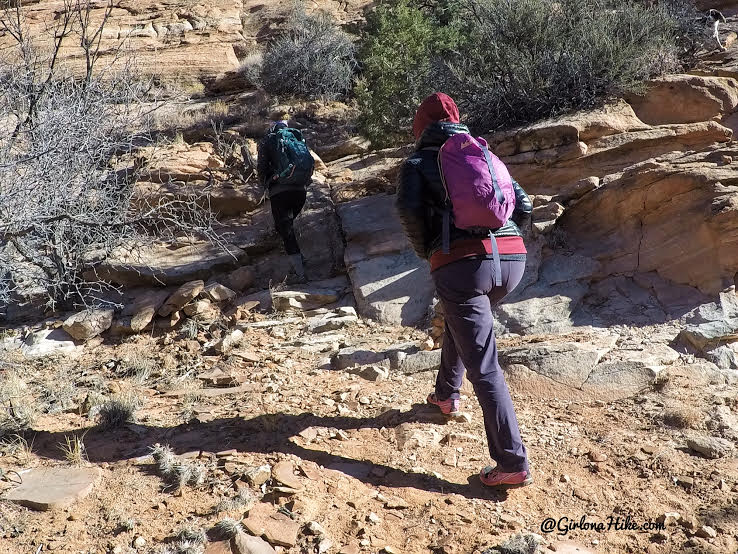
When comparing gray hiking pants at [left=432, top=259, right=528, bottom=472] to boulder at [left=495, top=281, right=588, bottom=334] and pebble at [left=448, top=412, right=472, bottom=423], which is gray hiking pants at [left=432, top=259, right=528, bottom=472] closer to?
pebble at [left=448, top=412, right=472, bottom=423]

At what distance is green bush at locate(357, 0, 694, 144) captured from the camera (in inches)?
291

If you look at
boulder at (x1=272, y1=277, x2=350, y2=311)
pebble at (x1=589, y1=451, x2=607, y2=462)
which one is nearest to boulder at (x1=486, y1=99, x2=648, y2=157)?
boulder at (x1=272, y1=277, x2=350, y2=311)

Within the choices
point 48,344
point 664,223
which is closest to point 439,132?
point 664,223

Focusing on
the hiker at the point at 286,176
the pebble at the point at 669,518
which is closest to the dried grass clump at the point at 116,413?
the pebble at the point at 669,518

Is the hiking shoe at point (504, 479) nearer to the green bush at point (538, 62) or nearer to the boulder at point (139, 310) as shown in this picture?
the boulder at point (139, 310)

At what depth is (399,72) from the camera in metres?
9.89

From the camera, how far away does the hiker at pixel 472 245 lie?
3.08m

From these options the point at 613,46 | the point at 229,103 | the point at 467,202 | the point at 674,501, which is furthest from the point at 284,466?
the point at 229,103

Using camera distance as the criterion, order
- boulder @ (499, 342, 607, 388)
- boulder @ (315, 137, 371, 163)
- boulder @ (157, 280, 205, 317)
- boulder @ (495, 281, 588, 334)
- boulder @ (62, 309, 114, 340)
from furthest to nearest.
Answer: boulder @ (315, 137, 371, 163) → boulder @ (157, 280, 205, 317) → boulder @ (62, 309, 114, 340) → boulder @ (495, 281, 588, 334) → boulder @ (499, 342, 607, 388)

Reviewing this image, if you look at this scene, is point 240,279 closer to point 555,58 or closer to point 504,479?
point 555,58

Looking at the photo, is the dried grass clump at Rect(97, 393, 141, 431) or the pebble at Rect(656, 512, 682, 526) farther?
the dried grass clump at Rect(97, 393, 141, 431)

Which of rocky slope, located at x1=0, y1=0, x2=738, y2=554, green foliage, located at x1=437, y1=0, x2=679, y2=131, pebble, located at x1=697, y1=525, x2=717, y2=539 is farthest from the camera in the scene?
green foliage, located at x1=437, y1=0, x2=679, y2=131

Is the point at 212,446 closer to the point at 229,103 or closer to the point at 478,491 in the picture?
the point at 478,491

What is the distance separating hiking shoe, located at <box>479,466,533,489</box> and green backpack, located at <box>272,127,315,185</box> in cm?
481
